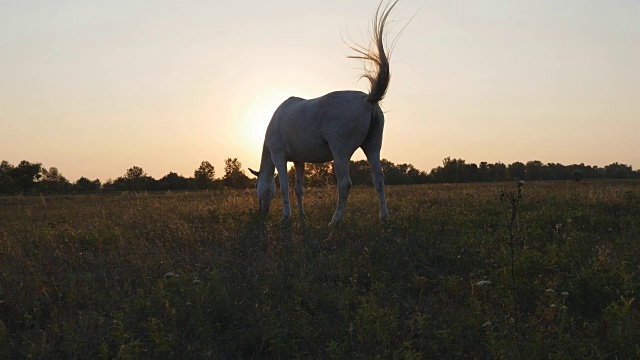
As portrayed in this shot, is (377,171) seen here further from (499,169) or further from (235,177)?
(499,169)

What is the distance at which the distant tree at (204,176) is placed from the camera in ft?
174

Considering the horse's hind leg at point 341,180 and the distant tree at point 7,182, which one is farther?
the distant tree at point 7,182

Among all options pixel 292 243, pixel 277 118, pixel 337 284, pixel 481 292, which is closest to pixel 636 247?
pixel 481 292

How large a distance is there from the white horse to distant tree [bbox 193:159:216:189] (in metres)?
43.1

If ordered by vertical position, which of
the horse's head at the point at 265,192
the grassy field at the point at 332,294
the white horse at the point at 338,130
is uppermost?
the white horse at the point at 338,130

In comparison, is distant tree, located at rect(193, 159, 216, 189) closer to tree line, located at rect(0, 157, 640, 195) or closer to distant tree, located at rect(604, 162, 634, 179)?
tree line, located at rect(0, 157, 640, 195)

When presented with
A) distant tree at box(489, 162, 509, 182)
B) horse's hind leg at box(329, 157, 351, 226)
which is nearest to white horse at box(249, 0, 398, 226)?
horse's hind leg at box(329, 157, 351, 226)

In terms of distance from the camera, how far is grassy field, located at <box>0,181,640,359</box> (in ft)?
10.6

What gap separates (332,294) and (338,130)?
12.3ft

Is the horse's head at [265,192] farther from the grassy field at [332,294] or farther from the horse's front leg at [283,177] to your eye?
the grassy field at [332,294]

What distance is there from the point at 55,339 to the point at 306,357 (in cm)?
179

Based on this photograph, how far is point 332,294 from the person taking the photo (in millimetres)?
4066

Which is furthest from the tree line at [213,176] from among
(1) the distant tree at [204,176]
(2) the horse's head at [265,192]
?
(2) the horse's head at [265,192]

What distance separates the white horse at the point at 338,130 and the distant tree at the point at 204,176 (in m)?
43.1
